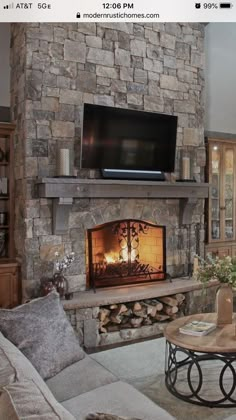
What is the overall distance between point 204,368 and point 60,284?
1514mm

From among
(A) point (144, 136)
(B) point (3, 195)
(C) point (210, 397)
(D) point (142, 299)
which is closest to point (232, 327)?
(C) point (210, 397)

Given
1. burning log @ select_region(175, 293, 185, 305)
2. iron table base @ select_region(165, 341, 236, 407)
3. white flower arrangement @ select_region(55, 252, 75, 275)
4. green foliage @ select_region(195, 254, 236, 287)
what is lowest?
iron table base @ select_region(165, 341, 236, 407)

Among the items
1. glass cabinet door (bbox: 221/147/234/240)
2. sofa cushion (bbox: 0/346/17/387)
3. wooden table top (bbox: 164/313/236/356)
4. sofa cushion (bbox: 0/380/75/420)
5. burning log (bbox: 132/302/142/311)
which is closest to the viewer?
sofa cushion (bbox: 0/380/75/420)

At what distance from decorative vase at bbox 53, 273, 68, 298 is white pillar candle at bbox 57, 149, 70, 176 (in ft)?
3.31

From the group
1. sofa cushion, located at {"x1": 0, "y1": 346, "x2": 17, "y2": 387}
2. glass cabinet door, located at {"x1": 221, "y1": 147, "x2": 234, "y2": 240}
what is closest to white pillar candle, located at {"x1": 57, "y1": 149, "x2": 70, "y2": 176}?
sofa cushion, located at {"x1": 0, "y1": 346, "x2": 17, "y2": 387}

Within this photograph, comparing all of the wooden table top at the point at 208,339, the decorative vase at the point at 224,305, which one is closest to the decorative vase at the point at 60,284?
the wooden table top at the point at 208,339

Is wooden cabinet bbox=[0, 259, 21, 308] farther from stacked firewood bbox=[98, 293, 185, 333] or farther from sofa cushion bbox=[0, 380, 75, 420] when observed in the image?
sofa cushion bbox=[0, 380, 75, 420]

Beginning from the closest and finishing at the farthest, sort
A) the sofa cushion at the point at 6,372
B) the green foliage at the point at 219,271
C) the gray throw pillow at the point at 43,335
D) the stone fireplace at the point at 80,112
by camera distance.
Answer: the sofa cushion at the point at 6,372
the gray throw pillow at the point at 43,335
the green foliage at the point at 219,271
the stone fireplace at the point at 80,112

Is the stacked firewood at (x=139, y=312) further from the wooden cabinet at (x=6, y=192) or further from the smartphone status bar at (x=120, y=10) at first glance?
the smartphone status bar at (x=120, y=10)

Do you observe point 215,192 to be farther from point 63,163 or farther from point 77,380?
point 77,380

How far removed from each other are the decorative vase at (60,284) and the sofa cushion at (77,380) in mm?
1453

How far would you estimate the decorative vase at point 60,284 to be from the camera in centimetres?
385

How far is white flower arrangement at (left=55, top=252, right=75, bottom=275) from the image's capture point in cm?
399

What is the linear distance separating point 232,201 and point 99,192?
2.37 meters
